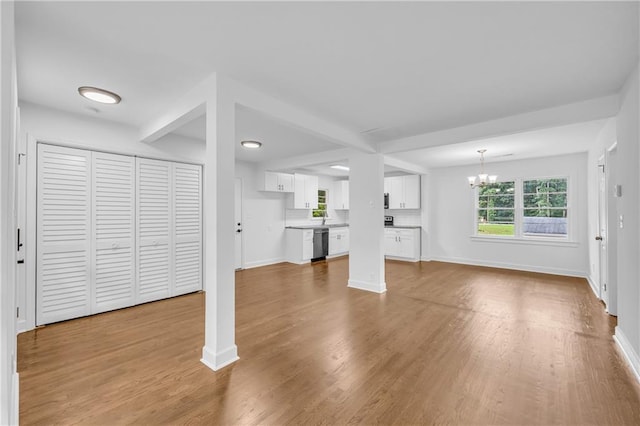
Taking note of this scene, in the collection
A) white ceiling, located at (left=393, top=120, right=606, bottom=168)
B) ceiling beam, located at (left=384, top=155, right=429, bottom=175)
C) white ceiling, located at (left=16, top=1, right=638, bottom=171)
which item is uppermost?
white ceiling, located at (left=16, top=1, right=638, bottom=171)

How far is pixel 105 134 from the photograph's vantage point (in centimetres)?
359

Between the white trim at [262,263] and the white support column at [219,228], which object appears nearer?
the white support column at [219,228]

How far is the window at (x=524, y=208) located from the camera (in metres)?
5.77

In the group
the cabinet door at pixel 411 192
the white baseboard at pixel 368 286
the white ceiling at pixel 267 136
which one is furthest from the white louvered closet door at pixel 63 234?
the cabinet door at pixel 411 192

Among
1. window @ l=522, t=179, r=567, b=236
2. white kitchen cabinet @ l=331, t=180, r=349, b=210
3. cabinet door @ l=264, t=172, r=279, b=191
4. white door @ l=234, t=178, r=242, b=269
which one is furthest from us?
white kitchen cabinet @ l=331, t=180, r=349, b=210

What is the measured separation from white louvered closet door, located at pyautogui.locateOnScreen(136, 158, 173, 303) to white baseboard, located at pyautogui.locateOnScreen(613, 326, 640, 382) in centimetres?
518

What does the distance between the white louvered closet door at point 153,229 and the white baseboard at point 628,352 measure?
518 centimetres

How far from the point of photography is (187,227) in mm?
4406

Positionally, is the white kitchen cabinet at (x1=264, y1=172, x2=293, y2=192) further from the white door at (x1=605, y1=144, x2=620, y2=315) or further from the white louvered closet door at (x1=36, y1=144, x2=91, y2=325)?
the white door at (x1=605, y1=144, x2=620, y2=315)

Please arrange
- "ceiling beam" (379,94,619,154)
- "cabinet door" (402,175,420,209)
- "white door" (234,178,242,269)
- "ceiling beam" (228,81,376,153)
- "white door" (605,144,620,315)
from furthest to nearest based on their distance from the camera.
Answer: "cabinet door" (402,175,420,209) → "white door" (234,178,242,269) → "white door" (605,144,620,315) → "ceiling beam" (379,94,619,154) → "ceiling beam" (228,81,376,153)

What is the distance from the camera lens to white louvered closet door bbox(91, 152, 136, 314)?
355 centimetres

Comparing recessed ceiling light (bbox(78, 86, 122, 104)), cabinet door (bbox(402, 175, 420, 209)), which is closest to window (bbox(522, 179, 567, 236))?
cabinet door (bbox(402, 175, 420, 209))

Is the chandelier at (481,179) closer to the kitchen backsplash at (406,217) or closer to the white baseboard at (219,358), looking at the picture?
the kitchen backsplash at (406,217)

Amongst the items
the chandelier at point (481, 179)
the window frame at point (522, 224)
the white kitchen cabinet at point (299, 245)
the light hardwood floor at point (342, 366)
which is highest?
the chandelier at point (481, 179)
